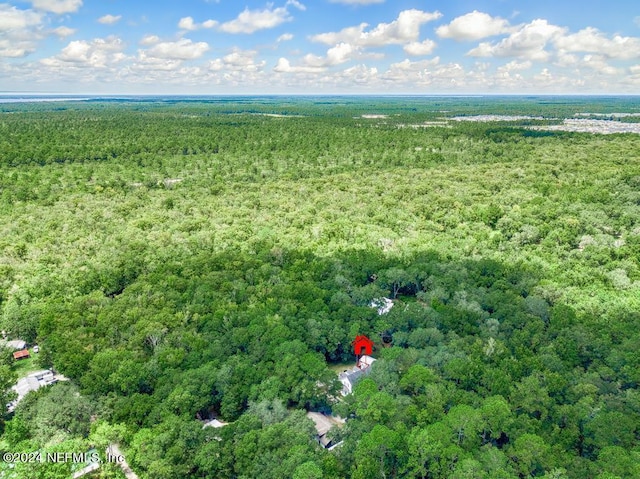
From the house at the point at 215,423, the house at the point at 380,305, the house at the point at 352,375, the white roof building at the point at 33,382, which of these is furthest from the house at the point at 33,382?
the house at the point at 380,305

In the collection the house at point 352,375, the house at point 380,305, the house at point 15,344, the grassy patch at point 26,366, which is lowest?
the grassy patch at point 26,366

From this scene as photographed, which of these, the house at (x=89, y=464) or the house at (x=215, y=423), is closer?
the house at (x=89, y=464)

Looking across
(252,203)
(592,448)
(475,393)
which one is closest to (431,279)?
(475,393)

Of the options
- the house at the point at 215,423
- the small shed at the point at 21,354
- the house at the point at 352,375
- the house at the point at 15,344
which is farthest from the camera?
the house at the point at 15,344

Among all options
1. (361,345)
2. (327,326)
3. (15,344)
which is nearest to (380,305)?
(361,345)

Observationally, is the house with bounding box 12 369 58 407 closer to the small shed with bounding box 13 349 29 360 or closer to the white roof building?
the white roof building

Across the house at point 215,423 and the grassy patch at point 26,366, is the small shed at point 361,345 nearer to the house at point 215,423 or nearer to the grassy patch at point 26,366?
→ the house at point 215,423
